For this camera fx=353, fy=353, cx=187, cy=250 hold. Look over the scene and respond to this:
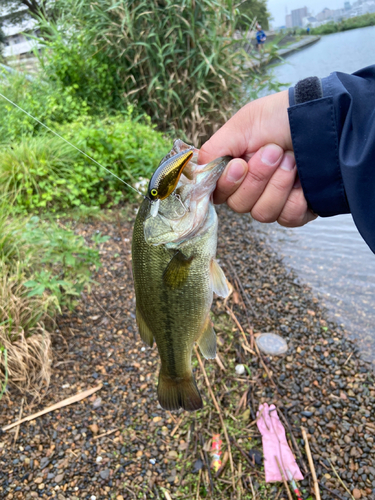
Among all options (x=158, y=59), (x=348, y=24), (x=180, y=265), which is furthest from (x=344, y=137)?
(x=348, y=24)

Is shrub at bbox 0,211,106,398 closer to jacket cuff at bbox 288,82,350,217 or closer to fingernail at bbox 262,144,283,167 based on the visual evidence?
fingernail at bbox 262,144,283,167

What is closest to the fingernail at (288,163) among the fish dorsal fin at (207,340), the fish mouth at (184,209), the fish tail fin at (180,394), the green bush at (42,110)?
the fish mouth at (184,209)

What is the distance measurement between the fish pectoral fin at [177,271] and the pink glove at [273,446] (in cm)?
165

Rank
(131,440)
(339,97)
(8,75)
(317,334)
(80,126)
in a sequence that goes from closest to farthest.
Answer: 1. (339,97)
2. (131,440)
3. (317,334)
4. (80,126)
5. (8,75)

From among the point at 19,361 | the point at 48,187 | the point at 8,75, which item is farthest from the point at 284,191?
the point at 8,75

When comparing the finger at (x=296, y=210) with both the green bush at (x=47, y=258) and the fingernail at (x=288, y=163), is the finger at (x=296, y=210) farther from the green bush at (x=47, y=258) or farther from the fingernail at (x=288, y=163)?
the green bush at (x=47, y=258)

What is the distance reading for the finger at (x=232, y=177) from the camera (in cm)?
162

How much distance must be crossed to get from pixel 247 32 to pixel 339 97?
20.4 feet

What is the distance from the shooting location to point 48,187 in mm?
5047

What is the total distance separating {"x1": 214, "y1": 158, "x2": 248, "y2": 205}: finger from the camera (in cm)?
162

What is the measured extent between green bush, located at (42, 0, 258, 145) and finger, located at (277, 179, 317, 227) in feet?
15.9

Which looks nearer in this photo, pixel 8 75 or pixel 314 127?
pixel 314 127

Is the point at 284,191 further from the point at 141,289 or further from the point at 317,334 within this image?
the point at 317,334

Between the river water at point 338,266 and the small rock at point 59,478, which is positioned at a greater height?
→ the small rock at point 59,478
